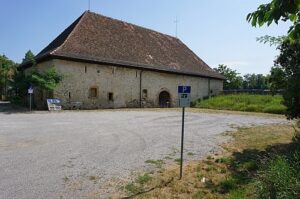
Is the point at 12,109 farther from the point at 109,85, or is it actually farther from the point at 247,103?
the point at 247,103

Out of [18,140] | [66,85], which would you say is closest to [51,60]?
[66,85]

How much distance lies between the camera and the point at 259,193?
477 centimetres

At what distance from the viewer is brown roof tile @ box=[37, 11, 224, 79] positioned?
2309 cm

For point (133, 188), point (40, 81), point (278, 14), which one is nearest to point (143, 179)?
point (133, 188)

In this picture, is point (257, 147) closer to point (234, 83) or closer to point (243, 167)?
point (243, 167)

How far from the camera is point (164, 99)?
99.3 feet

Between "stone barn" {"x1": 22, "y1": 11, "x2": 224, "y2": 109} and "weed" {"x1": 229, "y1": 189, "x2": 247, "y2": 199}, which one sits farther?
"stone barn" {"x1": 22, "y1": 11, "x2": 224, "y2": 109}

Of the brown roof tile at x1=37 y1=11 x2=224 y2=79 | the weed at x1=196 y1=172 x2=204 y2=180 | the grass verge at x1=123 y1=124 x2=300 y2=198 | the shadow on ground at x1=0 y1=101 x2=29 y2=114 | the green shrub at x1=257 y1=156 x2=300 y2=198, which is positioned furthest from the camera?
the brown roof tile at x1=37 y1=11 x2=224 y2=79

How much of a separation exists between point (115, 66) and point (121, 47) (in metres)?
2.22

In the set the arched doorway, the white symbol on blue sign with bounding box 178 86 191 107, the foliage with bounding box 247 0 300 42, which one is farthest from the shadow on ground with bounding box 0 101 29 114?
the foliage with bounding box 247 0 300 42

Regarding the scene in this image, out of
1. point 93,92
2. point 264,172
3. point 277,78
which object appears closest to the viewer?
point 264,172

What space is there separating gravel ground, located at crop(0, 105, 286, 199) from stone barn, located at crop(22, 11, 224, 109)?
9474 mm

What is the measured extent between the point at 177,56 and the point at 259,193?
92.1ft

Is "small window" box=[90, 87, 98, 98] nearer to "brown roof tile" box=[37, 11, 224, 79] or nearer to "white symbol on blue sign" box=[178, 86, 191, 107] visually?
"brown roof tile" box=[37, 11, 224, 79]
